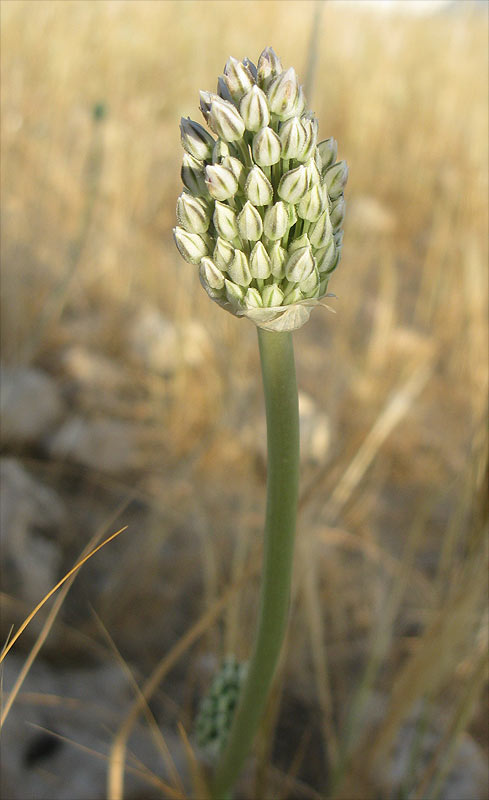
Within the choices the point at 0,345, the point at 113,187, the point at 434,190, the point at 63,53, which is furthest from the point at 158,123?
the point at 0,345

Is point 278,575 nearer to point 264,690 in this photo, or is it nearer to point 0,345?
point 264,690

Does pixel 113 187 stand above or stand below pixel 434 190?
below

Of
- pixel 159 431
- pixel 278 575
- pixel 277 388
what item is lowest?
pixel 159 431

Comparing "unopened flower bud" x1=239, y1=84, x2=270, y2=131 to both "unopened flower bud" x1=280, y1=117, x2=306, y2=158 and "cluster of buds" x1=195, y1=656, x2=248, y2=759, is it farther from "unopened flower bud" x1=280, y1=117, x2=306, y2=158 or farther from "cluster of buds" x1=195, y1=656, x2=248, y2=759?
"cluster of buds" x1=195, y1=656, x2=248, y2=759

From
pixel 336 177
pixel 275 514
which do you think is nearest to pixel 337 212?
pixel 336 177

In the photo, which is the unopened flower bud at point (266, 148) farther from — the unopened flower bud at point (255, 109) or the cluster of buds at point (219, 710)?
the cluster of buds at point (219, 710)

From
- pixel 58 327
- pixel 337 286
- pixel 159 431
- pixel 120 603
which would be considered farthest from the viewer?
pixel 337 286
